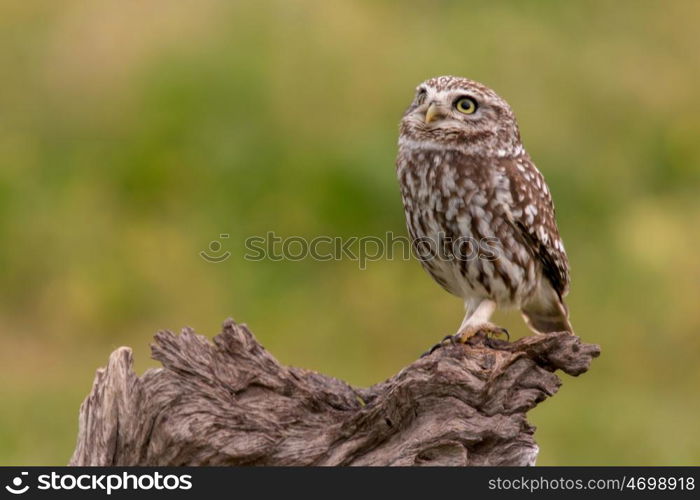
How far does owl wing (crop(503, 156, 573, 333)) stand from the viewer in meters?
5.48

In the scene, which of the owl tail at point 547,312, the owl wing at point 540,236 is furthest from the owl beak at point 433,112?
the owl tail at point 547,312

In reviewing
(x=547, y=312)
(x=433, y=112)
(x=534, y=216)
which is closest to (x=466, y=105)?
(x=433, y=112)

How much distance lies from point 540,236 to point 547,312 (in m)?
0.65

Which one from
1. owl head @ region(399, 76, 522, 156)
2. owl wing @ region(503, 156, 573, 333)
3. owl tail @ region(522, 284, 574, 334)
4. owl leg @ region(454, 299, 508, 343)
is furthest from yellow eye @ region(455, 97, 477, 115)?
owl tail @ region(522, 284, 574, 334)

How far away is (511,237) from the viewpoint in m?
5.48

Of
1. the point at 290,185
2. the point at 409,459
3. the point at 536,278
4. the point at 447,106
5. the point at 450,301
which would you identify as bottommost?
the point at 409,459

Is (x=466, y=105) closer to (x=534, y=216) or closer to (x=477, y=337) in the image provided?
(x=534, y=216)

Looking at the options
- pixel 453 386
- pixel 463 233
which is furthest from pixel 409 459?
pixel 463 233

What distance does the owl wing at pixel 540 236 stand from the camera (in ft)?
18.0

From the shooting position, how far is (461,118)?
17.7 feet

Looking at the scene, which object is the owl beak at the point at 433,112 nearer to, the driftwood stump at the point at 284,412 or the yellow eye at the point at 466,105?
the yellow eye at the point at 466,105

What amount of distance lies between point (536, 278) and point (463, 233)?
55 centimetres

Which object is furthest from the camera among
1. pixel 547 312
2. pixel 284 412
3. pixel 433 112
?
A: pixel 547 312

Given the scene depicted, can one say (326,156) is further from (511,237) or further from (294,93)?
(511,237)
